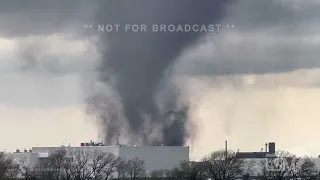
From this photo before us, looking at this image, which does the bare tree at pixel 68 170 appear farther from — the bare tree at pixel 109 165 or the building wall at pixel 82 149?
the building wall at pixel 82 149

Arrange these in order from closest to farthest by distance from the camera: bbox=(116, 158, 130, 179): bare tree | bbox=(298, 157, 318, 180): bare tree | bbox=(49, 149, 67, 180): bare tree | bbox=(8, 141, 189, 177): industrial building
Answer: bbox=(49, 149, 67, 180): bare tree, bbox=(298, 157, 318, 180): bare tree, bbox=(116, 158, 130, 179): bare tree, bbox=(8, 141, 189, 177): industrial building

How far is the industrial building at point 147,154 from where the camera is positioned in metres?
168

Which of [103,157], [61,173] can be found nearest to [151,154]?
[103,157]

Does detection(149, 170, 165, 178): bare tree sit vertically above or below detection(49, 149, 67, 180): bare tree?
below

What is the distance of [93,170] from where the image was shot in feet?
484

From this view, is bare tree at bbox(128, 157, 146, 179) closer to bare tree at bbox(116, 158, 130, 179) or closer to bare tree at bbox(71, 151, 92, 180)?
bare tree at bbox(116, 158, 130, 179)

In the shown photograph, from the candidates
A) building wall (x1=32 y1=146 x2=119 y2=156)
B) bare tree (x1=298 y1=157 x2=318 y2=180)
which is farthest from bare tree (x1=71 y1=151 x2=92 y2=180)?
bare tree (x1=298 y1=157 x2=318 y2=180)

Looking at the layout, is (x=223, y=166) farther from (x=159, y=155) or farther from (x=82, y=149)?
(x=82, y=149)

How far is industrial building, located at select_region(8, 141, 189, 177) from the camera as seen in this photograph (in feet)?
550

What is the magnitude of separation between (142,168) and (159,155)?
835 centimetres

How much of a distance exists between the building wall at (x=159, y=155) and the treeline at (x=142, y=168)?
200 centimetres

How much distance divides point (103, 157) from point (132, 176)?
764cm

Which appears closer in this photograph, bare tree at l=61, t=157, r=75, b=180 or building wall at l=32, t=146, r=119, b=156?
bare tree at l=61, t=157, r=75, b=180

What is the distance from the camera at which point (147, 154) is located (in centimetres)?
17012
